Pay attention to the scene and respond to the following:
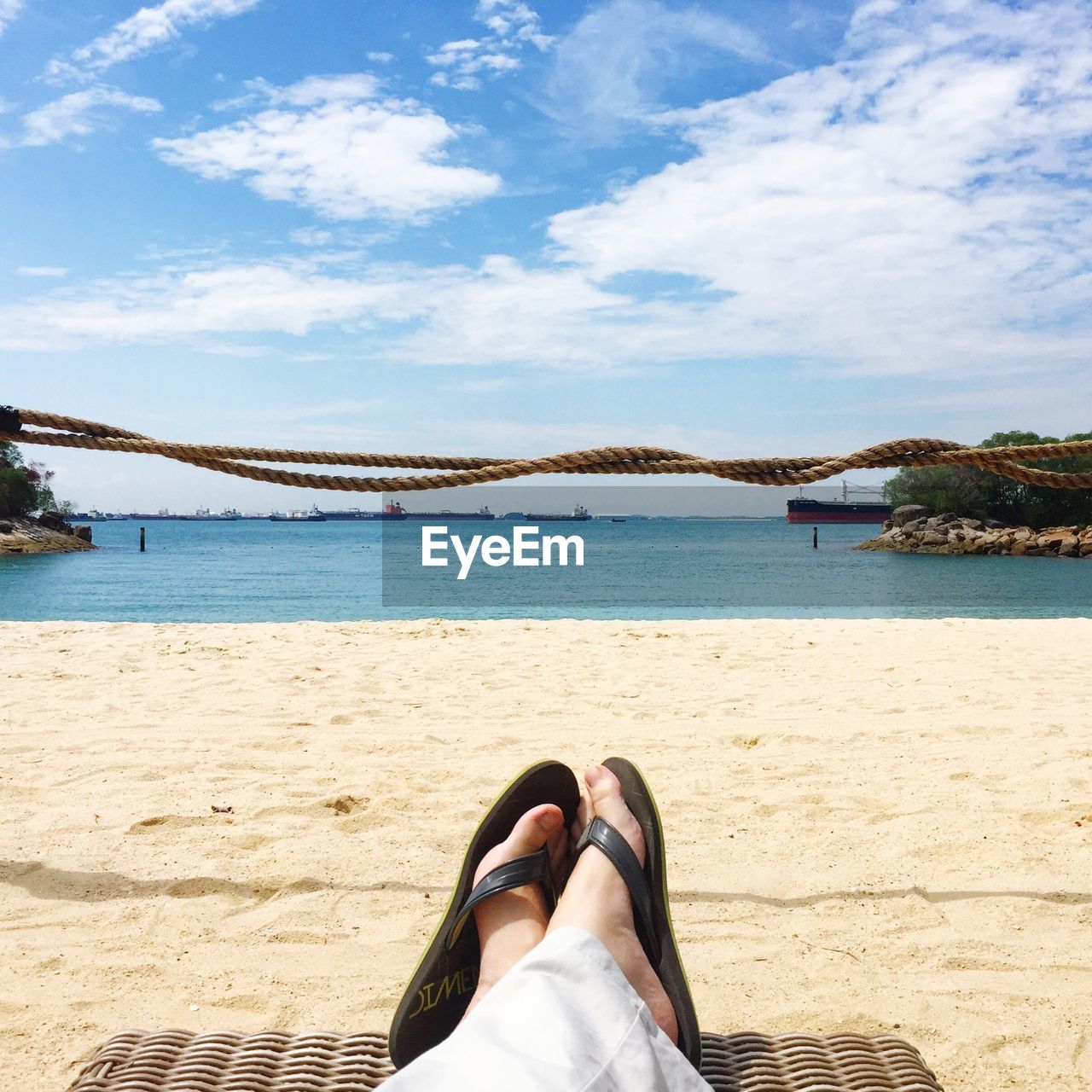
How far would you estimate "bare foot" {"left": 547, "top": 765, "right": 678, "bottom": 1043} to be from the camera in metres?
1.38

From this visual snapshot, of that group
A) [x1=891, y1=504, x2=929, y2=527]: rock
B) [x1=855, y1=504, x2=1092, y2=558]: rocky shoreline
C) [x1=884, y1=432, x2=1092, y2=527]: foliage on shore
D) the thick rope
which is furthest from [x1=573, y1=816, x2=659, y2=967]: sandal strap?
[x1=891, y1=504, x2=929, y2=527]: rock

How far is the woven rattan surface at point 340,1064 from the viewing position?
4.08ft

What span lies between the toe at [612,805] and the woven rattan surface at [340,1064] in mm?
421

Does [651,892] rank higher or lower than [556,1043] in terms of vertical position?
lower

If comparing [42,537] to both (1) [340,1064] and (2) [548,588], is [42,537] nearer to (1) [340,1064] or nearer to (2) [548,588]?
(2) [548,588]

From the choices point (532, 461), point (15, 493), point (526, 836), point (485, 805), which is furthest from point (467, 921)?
point (15, 493)

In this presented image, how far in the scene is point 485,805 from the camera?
120 inches

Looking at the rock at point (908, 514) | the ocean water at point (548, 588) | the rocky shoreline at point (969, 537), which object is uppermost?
the rock at point (908, 514)

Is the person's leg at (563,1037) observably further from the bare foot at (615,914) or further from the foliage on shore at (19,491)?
the foliage on shore at (19,491)

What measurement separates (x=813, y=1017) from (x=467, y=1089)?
3.73 feet

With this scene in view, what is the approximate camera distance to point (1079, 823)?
2.81 meters

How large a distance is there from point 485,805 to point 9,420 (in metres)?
1.88

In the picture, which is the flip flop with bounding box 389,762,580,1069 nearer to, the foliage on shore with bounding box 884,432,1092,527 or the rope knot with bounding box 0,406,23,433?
the rope knot with bounding box 0,406,23,433

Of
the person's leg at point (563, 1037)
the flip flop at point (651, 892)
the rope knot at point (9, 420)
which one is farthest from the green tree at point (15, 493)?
the person's leg at point (563, 1037)
